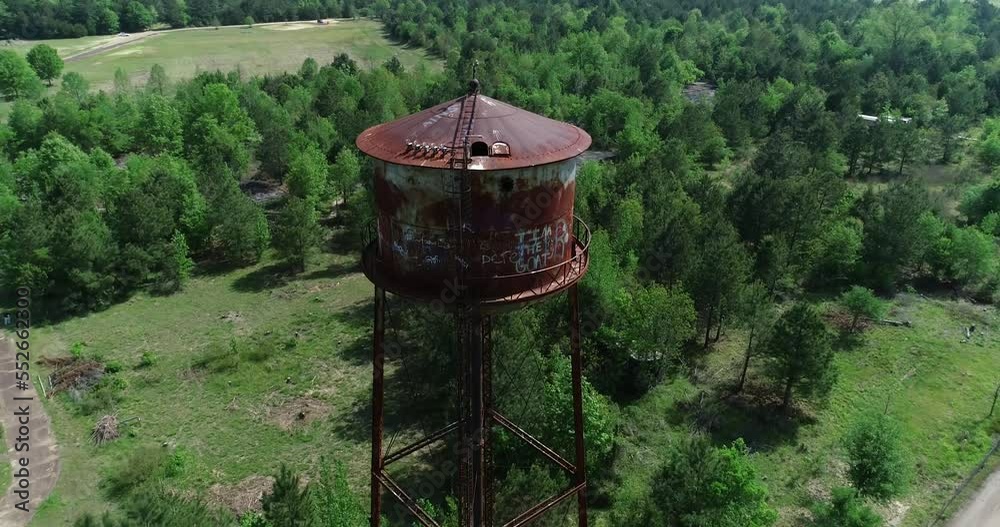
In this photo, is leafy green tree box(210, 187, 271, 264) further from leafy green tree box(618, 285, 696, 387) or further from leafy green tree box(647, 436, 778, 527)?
leafy green tree box(647, 436, 778, 527)

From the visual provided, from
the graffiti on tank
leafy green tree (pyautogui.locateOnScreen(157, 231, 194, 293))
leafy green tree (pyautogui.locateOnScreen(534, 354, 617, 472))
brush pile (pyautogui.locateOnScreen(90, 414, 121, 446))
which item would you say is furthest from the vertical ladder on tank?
leafy green tree (pyautogui.locateOnScreen(157, 231, 194, 293))

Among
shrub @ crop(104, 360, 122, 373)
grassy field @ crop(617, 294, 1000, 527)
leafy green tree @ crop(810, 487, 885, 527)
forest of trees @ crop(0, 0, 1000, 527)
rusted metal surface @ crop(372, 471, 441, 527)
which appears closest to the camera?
rusted metal surface @ crop(372, 471, 441, 527)

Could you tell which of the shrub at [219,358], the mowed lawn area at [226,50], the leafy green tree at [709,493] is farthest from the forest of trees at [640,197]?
the mowed lawn area at [226,50]

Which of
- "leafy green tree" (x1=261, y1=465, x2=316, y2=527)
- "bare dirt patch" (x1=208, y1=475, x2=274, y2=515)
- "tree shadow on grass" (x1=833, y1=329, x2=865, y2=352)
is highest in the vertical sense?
"leafy green tree" (x1=261, y1=465, x2=316, y2=527)

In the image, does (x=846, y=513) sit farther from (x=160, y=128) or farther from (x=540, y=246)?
(x=160, y=128)

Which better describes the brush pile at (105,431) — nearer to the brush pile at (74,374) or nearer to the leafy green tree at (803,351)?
the brush pile at (74,374)

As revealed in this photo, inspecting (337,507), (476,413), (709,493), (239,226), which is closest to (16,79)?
(239,226)

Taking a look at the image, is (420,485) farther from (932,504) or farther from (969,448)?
(969,448)
